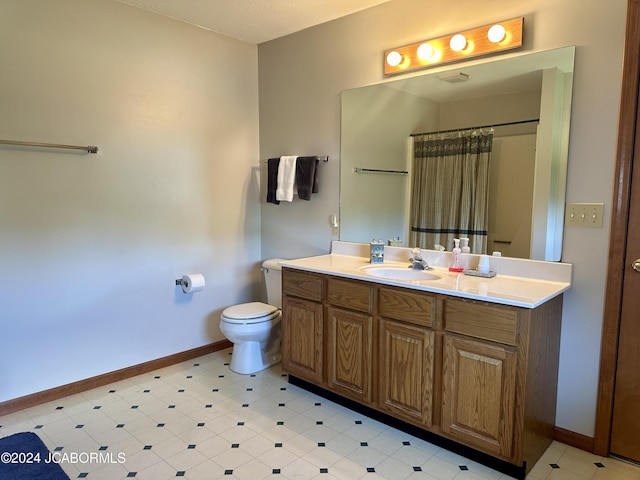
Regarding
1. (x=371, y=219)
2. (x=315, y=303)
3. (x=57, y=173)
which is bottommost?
(x=315, y=303)

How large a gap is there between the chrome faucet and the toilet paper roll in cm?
151

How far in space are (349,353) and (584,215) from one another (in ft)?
4.50

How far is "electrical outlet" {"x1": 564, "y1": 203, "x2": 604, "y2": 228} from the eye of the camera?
2.01 metres

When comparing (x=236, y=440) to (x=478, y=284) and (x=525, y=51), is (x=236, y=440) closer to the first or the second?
(x=478, y=284)

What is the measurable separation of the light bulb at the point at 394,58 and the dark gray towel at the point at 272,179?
112 centimetres

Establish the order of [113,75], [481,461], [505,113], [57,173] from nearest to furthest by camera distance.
Answer: [481,461], [505,113], [57,173], [113,75]

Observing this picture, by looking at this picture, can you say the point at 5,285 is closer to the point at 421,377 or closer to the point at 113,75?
the point at 113,75

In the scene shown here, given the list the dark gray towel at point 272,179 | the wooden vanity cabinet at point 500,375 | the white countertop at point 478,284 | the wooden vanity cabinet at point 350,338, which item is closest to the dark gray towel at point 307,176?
the dark gray towel at point 272,179

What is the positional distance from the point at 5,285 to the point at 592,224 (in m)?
3.06

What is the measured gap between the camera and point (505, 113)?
229cm

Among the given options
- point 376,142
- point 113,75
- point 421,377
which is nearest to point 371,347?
point 421,377

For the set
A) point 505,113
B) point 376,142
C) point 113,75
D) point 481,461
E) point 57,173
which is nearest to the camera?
point 481,461

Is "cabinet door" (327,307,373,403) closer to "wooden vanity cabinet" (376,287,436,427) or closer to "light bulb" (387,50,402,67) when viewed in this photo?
"wooden vanity cabinet" (376,287,436,427)

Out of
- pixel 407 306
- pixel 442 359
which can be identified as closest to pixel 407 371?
pixel 442 359
